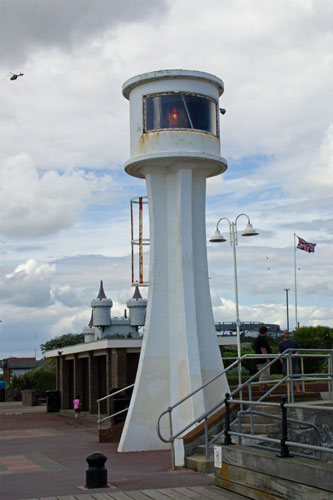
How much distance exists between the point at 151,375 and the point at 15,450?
13.0 ft

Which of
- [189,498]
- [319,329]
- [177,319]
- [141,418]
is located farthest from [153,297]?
[319,329]

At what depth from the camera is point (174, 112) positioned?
17312 millimetres

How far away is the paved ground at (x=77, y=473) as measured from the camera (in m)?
9.48

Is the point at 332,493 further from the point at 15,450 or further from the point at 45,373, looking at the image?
the point at 45,373

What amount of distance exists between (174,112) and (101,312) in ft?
68.4

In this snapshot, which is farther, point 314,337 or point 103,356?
point 314,337

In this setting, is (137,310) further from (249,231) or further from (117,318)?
(249,231)

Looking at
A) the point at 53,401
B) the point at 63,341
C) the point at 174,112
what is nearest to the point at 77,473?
the point at 174,112

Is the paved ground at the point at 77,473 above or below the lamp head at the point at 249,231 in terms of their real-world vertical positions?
below

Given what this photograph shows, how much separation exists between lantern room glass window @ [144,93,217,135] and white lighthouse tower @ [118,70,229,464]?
3 centimetres

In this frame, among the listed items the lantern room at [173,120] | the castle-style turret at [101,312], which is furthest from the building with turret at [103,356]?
the lantern room at [173,120]

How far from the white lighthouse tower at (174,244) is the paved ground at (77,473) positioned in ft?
5.03

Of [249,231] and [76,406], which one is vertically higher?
[249,231]

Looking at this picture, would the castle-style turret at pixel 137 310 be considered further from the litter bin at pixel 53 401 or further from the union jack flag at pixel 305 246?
the union jack flag at pixel 305 246
